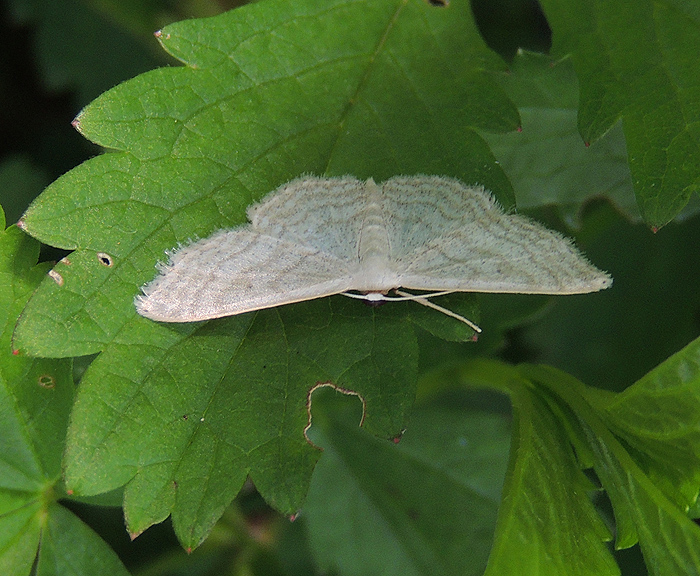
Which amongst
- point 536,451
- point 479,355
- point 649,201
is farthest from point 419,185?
point 479,355

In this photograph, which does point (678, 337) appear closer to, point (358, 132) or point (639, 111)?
point (639, 111)

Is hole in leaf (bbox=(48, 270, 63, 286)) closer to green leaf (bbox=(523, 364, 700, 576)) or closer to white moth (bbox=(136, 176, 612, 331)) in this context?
white moth (bbox=(136, 176, 612, 331))

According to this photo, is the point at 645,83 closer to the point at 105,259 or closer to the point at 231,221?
the point at 231,221

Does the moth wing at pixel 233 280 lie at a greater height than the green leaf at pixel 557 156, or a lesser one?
greater

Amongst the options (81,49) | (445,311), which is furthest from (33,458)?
(81,49)

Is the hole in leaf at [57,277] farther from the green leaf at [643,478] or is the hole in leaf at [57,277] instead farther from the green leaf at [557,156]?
the green leaf at [557,156]

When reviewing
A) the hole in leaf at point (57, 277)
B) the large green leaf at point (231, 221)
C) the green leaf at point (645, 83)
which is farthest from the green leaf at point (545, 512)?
the hole in leaf at point (57, 277)
